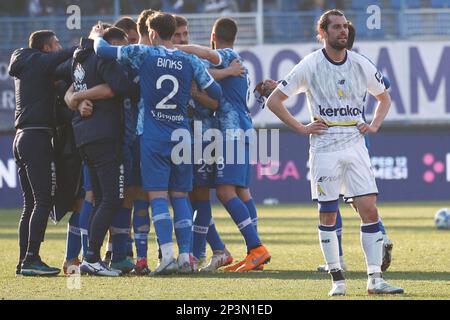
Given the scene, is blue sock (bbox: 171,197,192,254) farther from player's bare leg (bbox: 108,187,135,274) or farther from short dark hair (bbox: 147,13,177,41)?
short dark hair (bbox: 147,13,177,41)

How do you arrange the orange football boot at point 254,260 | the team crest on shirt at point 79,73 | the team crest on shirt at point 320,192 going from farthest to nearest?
1. the orange football boot at point 254,260
2. the team crest on shirt at point 79,73
3. the team crest on shirt at point 320,192

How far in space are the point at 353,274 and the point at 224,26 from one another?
2.71 m

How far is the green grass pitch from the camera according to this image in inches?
350

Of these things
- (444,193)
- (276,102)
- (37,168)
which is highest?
(276,102)

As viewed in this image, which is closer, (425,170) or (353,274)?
(353,274)

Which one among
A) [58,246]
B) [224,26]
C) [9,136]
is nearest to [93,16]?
[9,136]

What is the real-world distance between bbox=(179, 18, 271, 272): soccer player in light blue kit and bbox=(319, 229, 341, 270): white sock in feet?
6.40

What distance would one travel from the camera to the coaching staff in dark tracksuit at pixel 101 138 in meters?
10.2

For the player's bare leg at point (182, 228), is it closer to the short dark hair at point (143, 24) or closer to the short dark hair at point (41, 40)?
the short dark hair at point (143, 24)

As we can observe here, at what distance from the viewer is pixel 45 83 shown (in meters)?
10.9

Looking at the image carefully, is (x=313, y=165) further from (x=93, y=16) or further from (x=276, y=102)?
(x=93, y=16)

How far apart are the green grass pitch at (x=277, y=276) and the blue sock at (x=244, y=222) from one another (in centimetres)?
33

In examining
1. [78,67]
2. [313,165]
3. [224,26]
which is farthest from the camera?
[224,26]

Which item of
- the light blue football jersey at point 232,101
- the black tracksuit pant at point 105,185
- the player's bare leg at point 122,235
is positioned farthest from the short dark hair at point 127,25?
the player's bare leg at point 122,235
